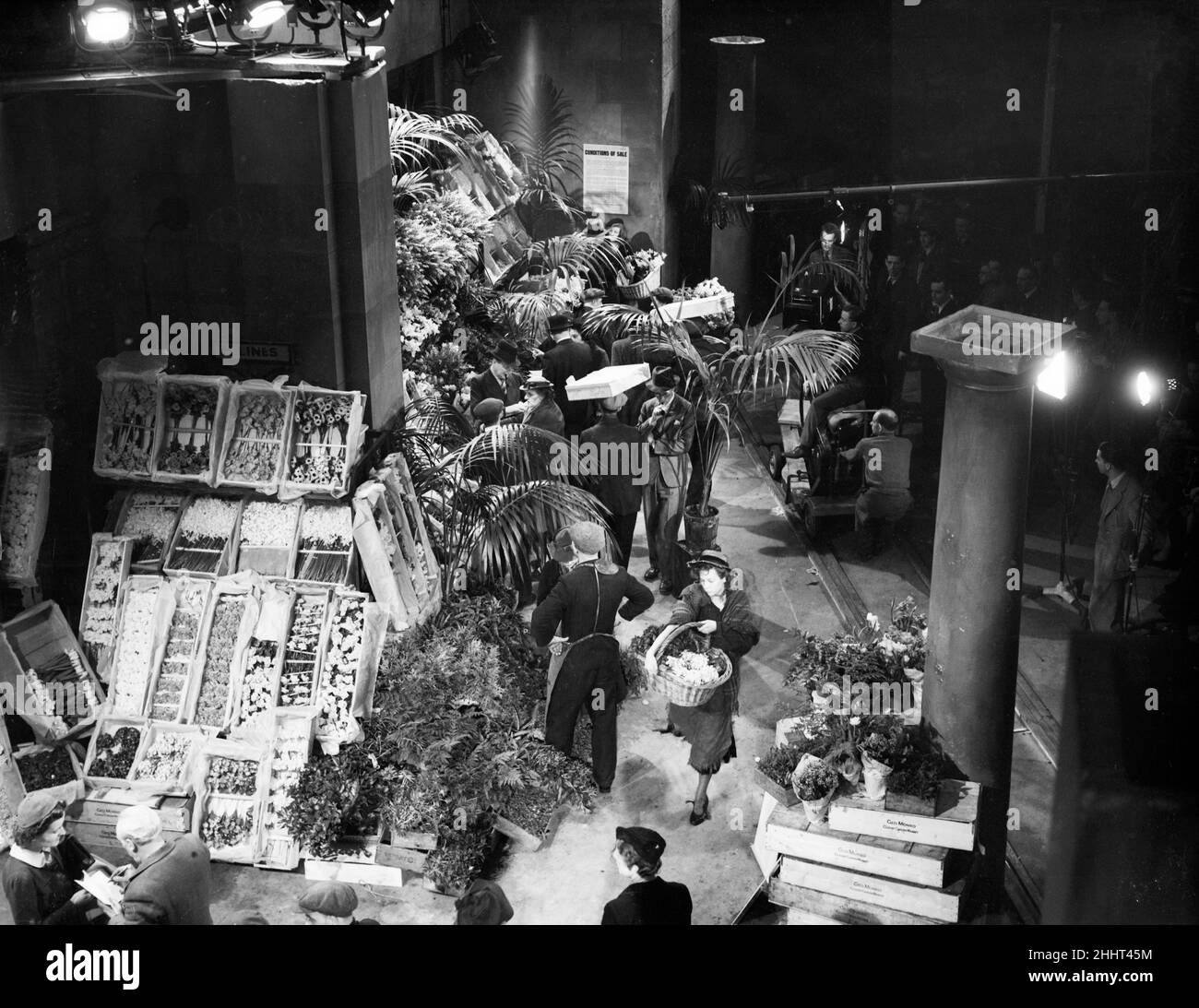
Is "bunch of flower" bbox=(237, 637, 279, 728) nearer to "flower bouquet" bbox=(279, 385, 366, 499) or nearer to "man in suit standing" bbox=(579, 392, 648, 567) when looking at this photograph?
"flower bouquet" bbox=(279, 385, 366, 499)

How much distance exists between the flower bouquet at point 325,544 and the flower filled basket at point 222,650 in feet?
1.16

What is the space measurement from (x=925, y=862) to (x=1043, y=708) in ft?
8.83

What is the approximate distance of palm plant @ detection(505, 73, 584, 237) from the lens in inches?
645

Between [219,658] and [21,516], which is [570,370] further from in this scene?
[21,516]

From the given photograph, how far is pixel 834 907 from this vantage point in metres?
7.25

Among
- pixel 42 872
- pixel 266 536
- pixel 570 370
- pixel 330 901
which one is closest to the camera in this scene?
pixel 330 901

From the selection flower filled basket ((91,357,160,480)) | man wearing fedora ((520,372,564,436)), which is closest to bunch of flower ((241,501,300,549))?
flower filled basket ((91,357,160,480))

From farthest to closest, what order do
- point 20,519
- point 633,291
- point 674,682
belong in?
point 633,291 < point 20,519 < point 674,682

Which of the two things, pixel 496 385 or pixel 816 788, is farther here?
pixel 496 385

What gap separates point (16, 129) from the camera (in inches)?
323

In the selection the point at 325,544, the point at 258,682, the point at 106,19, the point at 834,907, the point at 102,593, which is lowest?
the point at 834,907

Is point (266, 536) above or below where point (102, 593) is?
above

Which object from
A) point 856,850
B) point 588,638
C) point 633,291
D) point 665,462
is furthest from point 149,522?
point 633,291

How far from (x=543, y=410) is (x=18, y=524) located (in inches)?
153
